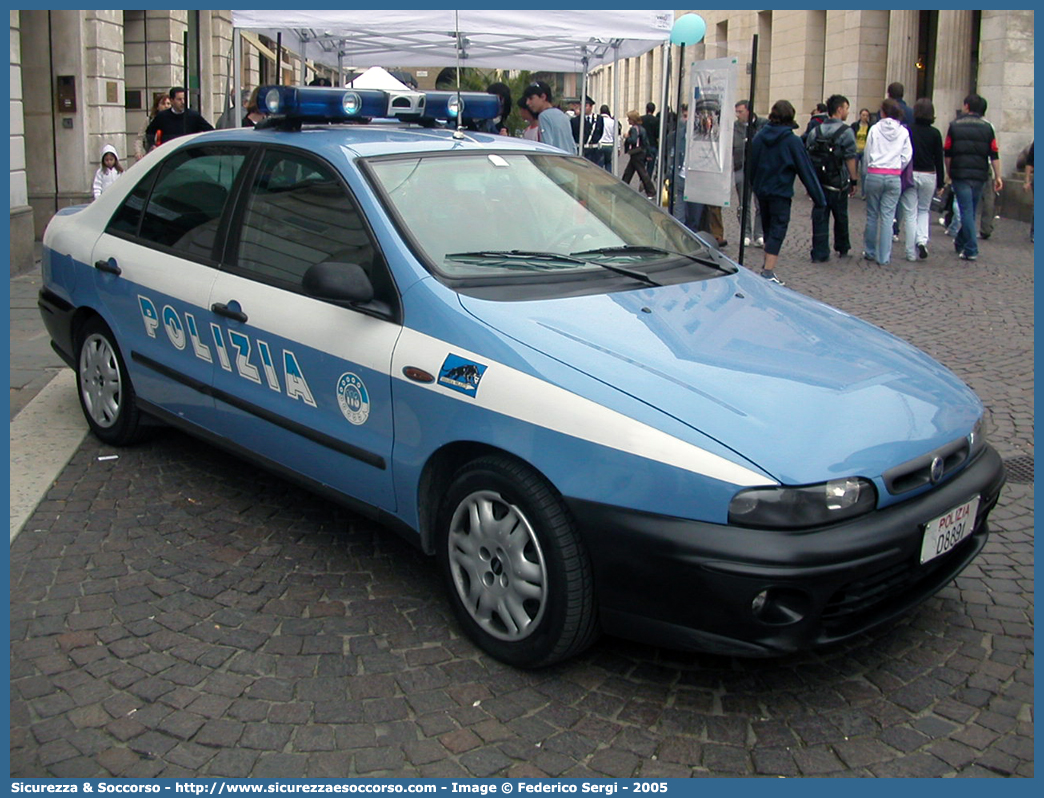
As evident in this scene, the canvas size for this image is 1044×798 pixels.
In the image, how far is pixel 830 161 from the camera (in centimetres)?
1279

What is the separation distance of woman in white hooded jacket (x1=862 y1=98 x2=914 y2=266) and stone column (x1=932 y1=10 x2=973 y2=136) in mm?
10183

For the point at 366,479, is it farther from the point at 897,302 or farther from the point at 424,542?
the point at 897,302

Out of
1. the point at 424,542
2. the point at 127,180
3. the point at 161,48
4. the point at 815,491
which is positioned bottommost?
the point at 424,542

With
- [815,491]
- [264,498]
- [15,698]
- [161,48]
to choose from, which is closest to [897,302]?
[264,498]

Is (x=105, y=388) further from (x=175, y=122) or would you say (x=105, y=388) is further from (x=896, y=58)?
(x=896, y=58)

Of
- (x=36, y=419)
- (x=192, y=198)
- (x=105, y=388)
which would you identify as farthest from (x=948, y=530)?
(x=36, y=419)

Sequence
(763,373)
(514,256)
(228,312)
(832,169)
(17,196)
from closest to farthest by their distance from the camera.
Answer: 1. (763,373)
2. (514,256)
3. (228,312)
4. (17,196)
5. (832,169)

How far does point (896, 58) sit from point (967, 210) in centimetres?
1322

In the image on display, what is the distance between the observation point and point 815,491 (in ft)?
10.2

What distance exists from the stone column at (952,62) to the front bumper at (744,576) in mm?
20531

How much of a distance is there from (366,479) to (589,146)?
639 inches

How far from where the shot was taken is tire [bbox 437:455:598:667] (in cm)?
333

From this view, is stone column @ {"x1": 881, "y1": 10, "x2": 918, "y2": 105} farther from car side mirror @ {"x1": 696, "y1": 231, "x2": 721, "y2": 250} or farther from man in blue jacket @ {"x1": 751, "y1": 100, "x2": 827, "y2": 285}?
car side mirror @ {"x1": 696, "y1": 231, "x2": 721, "y2": 250}

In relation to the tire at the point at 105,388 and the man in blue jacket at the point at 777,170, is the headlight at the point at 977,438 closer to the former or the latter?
the tire at the point at 105,388
